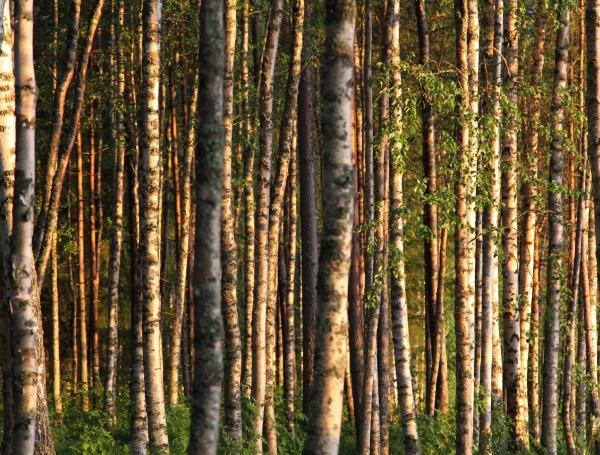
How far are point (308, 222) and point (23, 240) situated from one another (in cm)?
918

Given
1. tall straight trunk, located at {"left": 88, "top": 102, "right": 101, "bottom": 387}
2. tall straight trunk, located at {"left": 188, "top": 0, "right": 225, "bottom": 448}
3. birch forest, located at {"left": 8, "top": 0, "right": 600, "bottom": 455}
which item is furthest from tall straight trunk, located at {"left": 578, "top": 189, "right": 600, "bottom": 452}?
tall straight trunk, located at {"left": 188, "top": 0, "right": 225, "bottom": 448}

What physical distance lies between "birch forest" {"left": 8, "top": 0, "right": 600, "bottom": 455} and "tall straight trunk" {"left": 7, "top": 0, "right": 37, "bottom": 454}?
2 cm

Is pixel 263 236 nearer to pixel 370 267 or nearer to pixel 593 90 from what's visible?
pixel 370 267

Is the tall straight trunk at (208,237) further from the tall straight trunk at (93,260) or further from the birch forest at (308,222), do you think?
the tall straight trunk at (93,260)

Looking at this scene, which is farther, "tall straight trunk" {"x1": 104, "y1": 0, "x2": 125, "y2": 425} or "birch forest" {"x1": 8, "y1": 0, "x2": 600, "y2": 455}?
"tall straight trunk" {"x1": 104, "y1": 0, "x2": 125, "y2": 425}

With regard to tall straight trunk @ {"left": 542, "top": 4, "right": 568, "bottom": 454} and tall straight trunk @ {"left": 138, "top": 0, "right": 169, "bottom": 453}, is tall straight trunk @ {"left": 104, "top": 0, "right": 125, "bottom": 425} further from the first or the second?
tall straight trunk @ {"left": 542, "top": 4, "right": 568, "bottom": 454}

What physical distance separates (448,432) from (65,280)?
15.4 meters

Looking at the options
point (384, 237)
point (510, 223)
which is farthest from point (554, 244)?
point (384, 237)

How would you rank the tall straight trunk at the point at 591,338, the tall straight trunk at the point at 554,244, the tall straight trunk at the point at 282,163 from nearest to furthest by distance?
the tall straight trunk at the point at 282,163
the tall straight trunk at the point at 554,244
the tall straight trunk at the point at 591,338

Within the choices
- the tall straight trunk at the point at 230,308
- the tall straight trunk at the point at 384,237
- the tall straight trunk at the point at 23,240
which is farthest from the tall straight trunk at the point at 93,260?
the tall straight trunk at the point at 23,240

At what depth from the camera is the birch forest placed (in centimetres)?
588

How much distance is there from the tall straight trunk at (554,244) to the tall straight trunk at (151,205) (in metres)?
5.95

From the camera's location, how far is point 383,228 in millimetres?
13664

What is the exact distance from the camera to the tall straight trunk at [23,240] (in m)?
6.25
